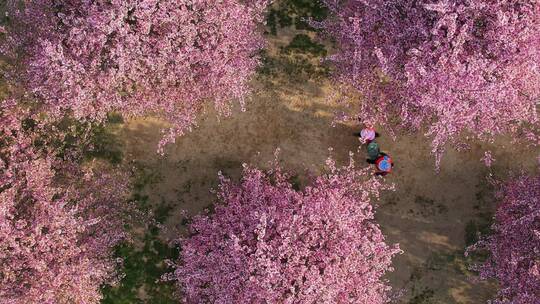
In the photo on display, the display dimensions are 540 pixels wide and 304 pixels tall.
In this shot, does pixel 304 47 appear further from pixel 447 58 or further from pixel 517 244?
pixel 517 244

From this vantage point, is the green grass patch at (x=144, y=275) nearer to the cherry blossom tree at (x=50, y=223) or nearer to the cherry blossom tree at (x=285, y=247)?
the cherry blossom tree at (x=50, y=223)

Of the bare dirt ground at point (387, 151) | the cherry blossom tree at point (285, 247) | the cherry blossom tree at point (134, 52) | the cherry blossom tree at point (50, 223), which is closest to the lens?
the cherry blossom tree at point (134, 52)

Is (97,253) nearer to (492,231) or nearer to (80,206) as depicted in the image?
(80,206)

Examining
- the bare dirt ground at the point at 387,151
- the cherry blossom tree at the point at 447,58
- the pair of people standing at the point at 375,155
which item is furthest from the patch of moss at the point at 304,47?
the pair of people standing at the point at 375,155

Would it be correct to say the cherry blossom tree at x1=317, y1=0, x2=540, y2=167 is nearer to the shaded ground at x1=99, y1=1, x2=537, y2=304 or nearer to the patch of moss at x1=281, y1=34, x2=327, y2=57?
the patch of moss at x1=281, y1=34, x2=327, y2=57

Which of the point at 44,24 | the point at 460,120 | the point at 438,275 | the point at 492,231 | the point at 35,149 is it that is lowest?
the point at 438,275

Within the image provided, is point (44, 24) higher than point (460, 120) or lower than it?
higher

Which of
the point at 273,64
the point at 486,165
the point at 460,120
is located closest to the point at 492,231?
the point at 486,165
